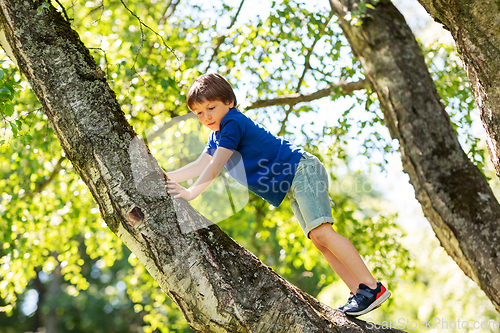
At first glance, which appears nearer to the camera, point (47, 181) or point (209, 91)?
point (209, 91)

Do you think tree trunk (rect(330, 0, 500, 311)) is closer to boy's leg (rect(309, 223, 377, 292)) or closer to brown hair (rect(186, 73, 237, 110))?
boy's leg (rect(309, 223, 377, 292))

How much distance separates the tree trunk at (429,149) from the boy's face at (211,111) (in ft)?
5.08

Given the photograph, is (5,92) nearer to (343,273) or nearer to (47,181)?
(343,273)

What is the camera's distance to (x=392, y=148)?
14.0 ft

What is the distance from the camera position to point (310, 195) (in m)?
2.12

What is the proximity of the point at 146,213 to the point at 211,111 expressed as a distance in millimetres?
908

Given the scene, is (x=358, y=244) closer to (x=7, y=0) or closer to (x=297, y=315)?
(x=297, y=315)

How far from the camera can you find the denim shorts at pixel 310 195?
6.79 feet

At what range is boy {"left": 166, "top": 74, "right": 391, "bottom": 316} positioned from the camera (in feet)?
6.65

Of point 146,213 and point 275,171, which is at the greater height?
point 275,171

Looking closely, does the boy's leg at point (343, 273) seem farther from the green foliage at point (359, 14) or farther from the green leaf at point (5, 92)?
the green leaf at point (5, 92)

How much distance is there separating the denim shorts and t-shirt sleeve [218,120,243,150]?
1.40 ft

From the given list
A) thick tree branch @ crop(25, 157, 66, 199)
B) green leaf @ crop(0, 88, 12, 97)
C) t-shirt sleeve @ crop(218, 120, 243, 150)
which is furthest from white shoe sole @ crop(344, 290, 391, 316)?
thick tree branch @ crop(25, 157, 66, 199)

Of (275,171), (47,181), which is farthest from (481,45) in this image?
(47,181)
